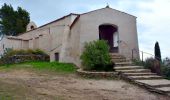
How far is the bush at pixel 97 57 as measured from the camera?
17.0 meters

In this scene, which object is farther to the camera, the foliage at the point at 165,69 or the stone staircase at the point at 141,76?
the foliage at the point at 165,69

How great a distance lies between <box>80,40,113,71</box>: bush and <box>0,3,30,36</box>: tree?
3511 centimetres

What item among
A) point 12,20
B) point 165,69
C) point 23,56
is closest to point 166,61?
point 165,69

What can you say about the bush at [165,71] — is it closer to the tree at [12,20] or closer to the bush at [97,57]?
the bush at [97,57]

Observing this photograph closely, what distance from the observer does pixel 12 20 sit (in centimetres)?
5294

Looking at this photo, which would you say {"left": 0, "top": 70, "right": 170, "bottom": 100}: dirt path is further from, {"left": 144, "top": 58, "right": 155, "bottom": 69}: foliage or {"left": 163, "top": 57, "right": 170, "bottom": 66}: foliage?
{"left": 163, "top": 57, "right": 170, "bottom": 66}: foliage

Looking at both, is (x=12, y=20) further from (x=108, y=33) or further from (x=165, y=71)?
(x=165, y=71)

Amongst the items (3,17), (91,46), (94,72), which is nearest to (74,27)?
(91,46)

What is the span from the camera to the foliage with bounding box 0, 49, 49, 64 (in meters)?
26.9

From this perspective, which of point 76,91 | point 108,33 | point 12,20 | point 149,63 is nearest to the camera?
point 76,91

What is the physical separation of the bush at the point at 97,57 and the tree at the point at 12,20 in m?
35.1

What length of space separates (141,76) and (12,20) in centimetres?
4177

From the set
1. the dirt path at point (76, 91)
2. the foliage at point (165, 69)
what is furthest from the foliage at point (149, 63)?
the dirt path at point (76, 91)

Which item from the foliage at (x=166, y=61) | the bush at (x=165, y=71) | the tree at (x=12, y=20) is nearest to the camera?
the bush at (x=165, y=71)
